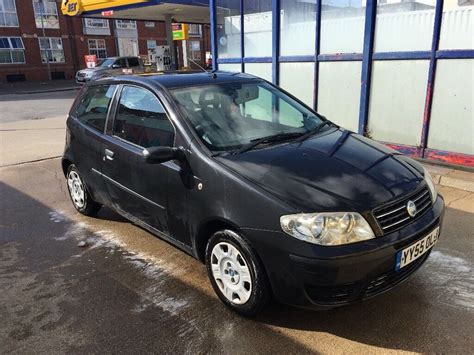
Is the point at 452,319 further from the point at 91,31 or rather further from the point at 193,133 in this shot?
the point at 91,31

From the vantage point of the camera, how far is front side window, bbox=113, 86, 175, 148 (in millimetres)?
3492

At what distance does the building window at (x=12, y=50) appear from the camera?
112 feet

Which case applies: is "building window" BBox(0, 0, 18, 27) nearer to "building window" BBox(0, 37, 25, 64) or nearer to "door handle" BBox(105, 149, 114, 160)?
"building window" BBox(0, 37, 25, 64)

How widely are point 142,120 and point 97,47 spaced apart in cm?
3970

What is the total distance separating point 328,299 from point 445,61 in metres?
4.67

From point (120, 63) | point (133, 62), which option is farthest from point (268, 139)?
point (133, 62)

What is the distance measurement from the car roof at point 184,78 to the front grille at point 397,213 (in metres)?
1.96

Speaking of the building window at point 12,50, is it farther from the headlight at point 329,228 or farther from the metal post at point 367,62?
the headlight at point 329,228

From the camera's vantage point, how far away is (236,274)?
116 inches

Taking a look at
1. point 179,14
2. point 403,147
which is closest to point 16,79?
point 179,14

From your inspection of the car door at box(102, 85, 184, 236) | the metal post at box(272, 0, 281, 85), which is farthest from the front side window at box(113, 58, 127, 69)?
the car door at box(102, 85, 184, 236)

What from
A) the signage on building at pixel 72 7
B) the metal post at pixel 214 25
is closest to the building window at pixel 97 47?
the signage on building at pixel 72 7

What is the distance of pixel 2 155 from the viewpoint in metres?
8.67

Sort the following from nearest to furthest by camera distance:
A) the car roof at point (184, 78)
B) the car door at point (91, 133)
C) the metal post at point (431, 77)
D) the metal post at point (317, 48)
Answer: the car roof at point (184, 78) → the car door at point (91, 133) → the metal post at point (431, 77) → the metal post at point (317, 48)
